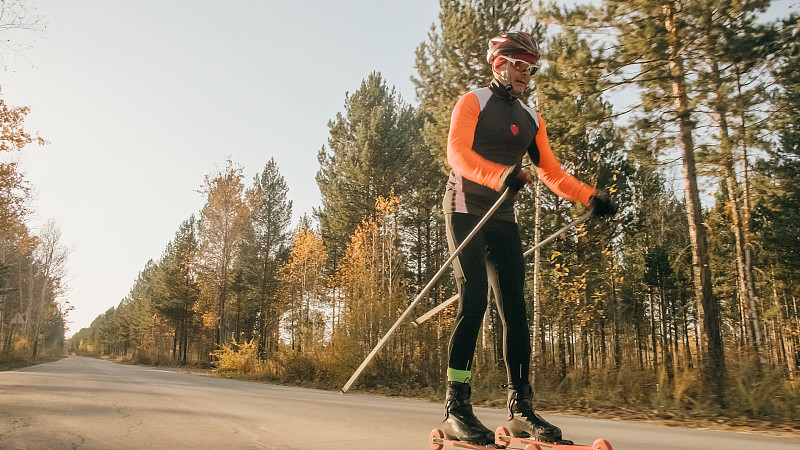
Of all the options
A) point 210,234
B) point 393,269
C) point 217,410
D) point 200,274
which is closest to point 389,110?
point 393,269

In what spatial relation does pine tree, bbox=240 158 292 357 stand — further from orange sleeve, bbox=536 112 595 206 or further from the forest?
orange sleeve, bbox=536 112 595 206

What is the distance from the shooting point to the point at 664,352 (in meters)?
9.92

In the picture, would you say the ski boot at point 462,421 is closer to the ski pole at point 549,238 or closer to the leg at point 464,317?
the leg at point 464,317

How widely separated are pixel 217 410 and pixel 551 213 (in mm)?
16597

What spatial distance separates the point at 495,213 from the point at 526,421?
44.4 inches

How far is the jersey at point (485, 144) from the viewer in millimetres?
2742

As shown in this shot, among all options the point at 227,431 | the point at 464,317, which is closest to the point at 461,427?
the point at 464,317

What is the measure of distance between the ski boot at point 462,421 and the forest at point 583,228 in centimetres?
659

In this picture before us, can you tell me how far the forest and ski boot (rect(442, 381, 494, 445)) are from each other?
6.59 m

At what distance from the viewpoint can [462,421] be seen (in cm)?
247

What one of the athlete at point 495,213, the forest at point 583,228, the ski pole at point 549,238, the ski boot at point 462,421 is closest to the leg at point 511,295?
the athlete at point 495,213

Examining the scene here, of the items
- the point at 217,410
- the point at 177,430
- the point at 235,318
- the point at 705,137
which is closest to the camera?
the point at 177,430

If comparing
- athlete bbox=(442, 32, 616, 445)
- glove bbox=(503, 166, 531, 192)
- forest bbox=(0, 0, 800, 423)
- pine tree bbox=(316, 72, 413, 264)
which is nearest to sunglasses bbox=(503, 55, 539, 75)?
athlete bbox=(442, 32, 616, 445)

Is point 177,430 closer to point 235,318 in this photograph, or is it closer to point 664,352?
point 664,352
